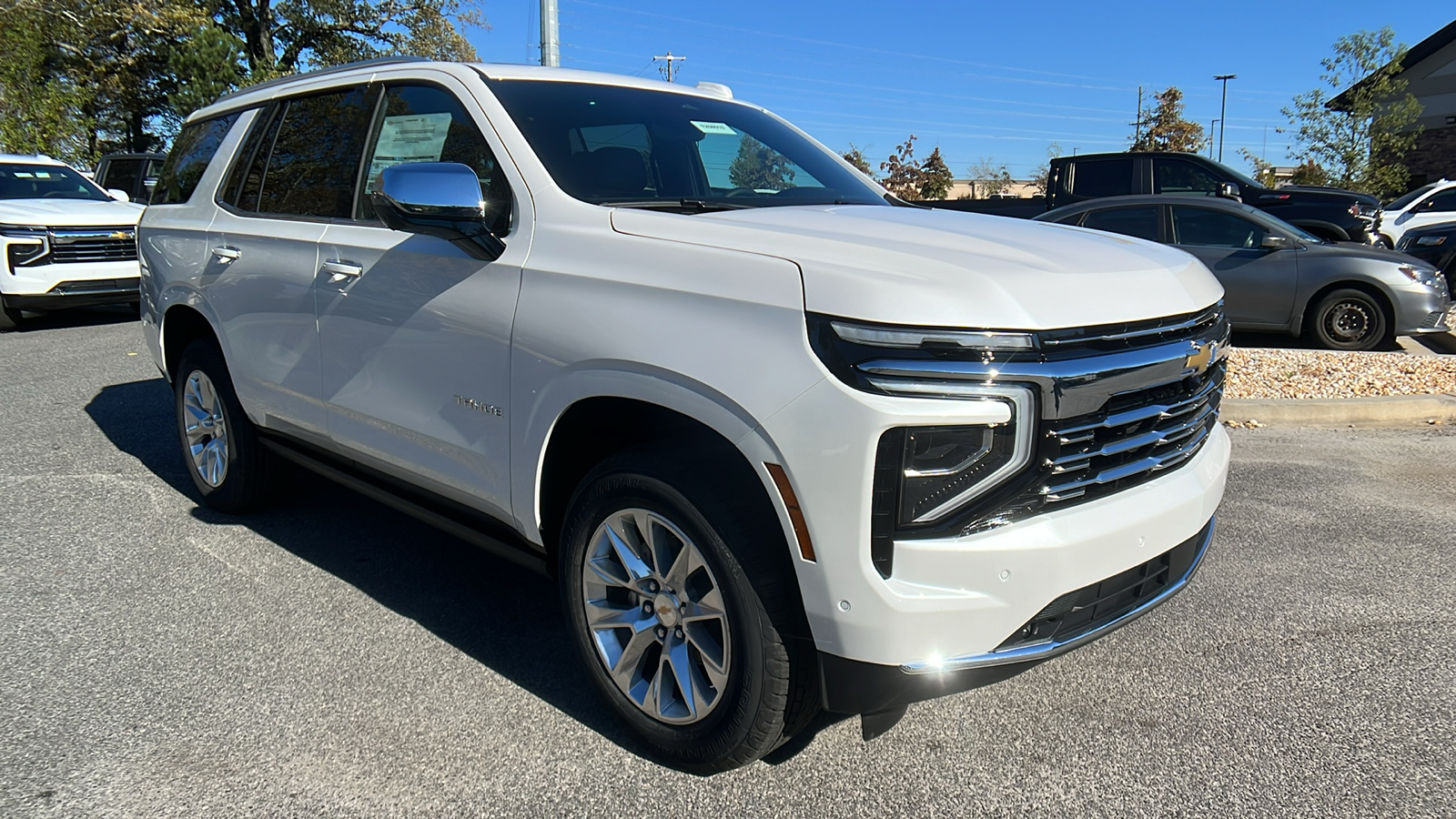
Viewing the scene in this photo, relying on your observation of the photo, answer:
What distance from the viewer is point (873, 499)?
2.17 m

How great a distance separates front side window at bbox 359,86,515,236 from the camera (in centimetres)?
314

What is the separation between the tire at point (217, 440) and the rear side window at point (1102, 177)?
37.4 ft

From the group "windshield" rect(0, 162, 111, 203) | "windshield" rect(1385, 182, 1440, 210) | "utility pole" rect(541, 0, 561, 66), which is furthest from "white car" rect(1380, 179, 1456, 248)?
"windshield" rect(0, 162, 111, 203)

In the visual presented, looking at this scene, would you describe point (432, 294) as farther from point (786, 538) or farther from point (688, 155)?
point (786, 538)

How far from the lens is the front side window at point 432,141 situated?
314 cm

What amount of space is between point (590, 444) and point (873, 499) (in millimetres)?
1094

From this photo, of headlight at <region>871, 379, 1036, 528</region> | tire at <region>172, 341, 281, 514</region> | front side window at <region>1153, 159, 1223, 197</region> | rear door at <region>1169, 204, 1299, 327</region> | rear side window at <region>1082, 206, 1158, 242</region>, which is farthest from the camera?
front side window at <region>1153, 159, 1223, 197</region>

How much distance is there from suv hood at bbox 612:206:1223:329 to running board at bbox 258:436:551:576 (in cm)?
110

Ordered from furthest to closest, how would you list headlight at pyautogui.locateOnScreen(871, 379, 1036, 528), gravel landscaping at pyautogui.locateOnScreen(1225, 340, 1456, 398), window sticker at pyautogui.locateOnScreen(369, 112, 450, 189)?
gravel landscaping at pyautogui.locateOnScreen(1225, 340, 1456, 398), window sticker at pyautogui.locateOnScreen(369, 112, 450, 189), headlight at pyautogui.locateOnScreen(871, 379, 1036, 528)

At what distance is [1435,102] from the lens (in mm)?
33125

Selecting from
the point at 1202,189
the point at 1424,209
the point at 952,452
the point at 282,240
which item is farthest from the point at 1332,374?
the point at 1424,209

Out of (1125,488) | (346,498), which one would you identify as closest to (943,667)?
(1125,488)

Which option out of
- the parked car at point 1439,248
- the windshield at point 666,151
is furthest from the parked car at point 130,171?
the parked car at point 1439,248

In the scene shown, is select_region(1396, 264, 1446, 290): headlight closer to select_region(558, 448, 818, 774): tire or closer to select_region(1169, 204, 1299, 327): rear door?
select_region(1169, 204, 1299, 327): rear door
